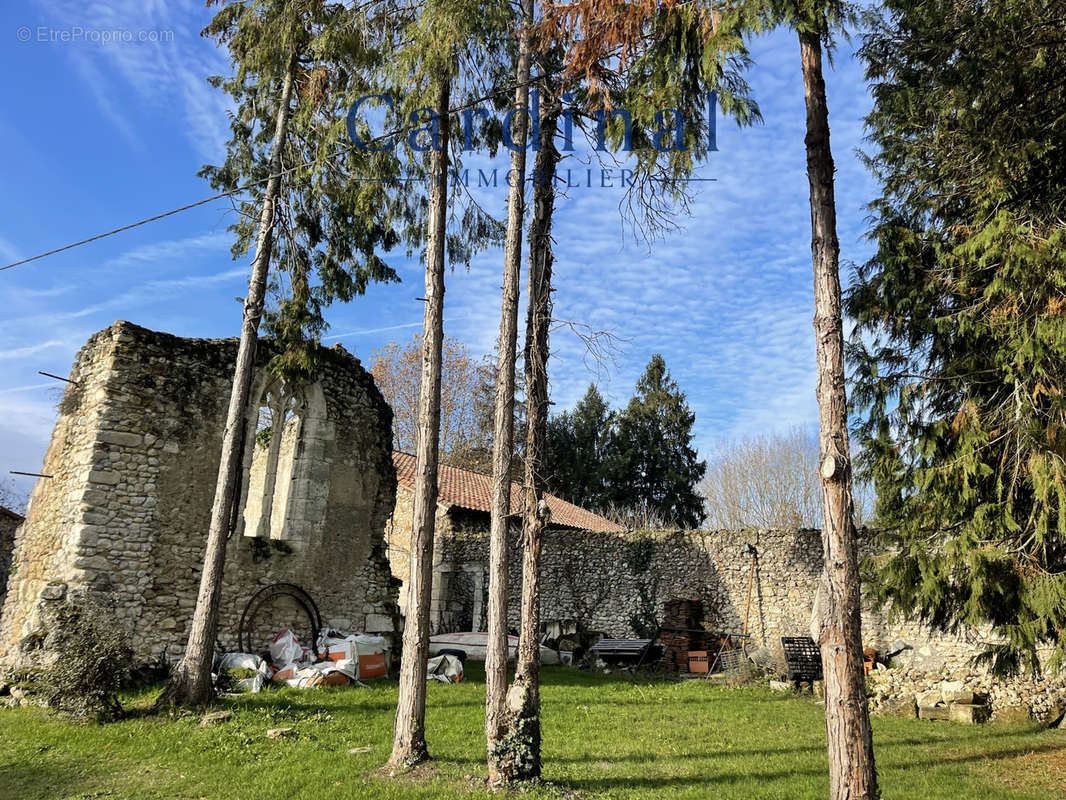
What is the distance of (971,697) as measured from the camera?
35.9 ft

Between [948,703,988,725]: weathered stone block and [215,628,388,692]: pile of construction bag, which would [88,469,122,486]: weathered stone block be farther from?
[948,703,988,725]: weathered stone block

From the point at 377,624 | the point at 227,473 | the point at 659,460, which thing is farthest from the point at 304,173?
the point at 659,460

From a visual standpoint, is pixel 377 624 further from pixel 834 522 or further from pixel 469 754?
pixel 834 522

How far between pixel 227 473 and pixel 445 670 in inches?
195

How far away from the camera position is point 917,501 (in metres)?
8.26

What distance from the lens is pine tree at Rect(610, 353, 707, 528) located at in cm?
3209

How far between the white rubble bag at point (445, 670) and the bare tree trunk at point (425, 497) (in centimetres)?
425

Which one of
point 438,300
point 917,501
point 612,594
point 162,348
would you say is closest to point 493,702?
point 438,300

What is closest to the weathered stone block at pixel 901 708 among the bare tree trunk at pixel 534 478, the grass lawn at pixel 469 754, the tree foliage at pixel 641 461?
the grass lawn at pixel 469 754

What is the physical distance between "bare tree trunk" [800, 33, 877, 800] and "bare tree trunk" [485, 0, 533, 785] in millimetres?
2821

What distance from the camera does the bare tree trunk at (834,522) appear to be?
4.70 meters

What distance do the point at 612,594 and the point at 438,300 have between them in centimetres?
1212

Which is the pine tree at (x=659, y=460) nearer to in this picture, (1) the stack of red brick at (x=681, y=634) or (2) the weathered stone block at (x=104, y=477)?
(1) the stack of red brick at (x=681, y=634)

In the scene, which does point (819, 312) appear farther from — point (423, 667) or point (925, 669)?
point (925, 669)
